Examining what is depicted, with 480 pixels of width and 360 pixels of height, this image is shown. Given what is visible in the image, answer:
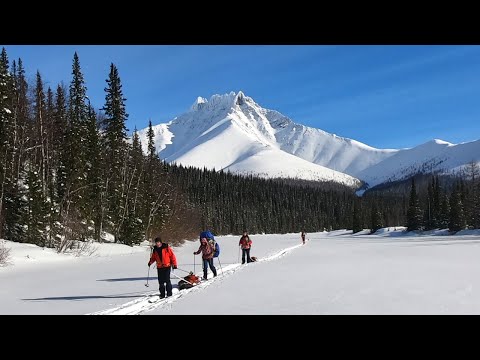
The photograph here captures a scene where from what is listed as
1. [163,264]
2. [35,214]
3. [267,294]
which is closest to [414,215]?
[35,214]

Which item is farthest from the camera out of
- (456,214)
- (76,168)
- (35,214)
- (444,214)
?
(444,214)

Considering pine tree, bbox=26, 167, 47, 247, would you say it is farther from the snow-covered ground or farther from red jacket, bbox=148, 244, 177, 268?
red jacket, bbox=148, 244, 177, 268

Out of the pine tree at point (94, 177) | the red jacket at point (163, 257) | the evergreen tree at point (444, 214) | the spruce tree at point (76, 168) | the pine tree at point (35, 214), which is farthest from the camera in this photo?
the evergreen tree at point (444, 214)

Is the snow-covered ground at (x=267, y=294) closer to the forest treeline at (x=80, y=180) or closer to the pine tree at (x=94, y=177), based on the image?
the forest treeline at (x=80, y=180)

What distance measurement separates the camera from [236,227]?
13700 centimetres

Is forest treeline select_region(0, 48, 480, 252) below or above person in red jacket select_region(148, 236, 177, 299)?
above

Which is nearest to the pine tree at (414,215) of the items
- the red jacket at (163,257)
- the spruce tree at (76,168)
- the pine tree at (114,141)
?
the pine tree at (114,141)

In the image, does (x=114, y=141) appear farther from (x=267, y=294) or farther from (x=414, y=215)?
(x=414, y=215)

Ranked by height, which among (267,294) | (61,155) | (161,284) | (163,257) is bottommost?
(267,294)

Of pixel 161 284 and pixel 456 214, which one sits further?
pixel 456 214

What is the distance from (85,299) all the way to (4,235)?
2255 centimetres

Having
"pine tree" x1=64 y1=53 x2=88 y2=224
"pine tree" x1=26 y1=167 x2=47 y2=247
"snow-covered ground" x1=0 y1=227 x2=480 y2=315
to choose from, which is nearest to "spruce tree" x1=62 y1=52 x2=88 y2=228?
"pine tree" x1=64 y1=53 x2=88 y2=224

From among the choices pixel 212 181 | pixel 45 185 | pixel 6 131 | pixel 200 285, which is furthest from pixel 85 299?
pixel 212 181
